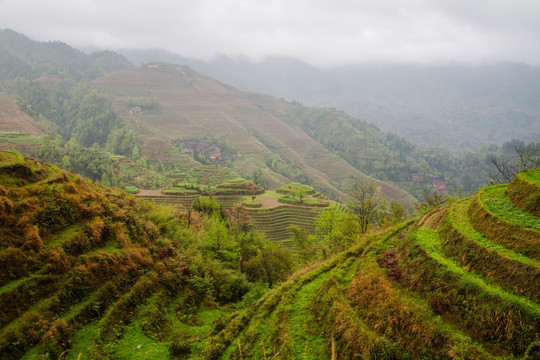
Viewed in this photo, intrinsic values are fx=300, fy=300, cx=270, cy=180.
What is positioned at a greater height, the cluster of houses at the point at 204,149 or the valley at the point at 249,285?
the valley at the point at 249,285

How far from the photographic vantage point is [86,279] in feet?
42.4

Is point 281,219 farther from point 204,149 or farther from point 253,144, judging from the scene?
point 253,144

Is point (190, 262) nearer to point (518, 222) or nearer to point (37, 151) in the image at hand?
point (518, 222)

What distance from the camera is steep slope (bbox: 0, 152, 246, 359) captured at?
1070 centimetres

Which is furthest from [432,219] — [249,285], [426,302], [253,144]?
[253,144]

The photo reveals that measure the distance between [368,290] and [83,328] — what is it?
36.0 ft

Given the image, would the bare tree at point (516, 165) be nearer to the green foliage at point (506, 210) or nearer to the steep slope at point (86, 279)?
the green foliage at point (506, 210)

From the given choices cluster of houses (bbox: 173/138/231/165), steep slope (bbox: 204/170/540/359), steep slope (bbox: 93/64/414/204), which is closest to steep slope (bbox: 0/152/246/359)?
steep slope (bbox: 204/170/540/359)

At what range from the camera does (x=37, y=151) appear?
7788cm

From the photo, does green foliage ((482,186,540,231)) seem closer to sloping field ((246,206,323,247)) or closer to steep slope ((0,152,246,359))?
steep slope ((0,152,246,359))

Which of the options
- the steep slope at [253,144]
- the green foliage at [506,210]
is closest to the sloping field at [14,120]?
the steep slope at [253,144]

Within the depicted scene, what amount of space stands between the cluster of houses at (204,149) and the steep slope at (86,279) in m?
118

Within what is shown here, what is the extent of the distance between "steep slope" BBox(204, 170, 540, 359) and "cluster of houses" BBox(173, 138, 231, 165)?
124537 mm

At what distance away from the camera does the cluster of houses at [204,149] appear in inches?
5423
